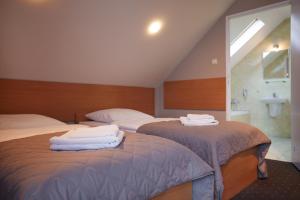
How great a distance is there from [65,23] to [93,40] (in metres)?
0.44

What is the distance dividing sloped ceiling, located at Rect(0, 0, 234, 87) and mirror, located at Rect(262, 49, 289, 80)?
190cm

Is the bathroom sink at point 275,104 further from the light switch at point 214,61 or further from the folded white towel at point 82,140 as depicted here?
the folded white towel at point 82,140

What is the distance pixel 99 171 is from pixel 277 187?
1.92 metres

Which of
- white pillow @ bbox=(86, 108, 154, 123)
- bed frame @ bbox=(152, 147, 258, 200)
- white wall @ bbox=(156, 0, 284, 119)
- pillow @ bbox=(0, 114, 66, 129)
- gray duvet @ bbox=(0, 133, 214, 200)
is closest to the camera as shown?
gray duvet @ bbox=(0, 133, 214, 200)

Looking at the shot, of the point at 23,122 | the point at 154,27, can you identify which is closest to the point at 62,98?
the point at 23,122

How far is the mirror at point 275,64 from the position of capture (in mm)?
4500

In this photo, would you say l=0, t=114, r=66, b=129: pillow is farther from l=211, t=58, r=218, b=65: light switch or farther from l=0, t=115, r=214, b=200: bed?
l=211, t=58, r=218, b=65: light switch

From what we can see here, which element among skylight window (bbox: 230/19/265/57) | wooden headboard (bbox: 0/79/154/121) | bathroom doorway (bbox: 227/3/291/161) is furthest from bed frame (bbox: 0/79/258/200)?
bathroom doorway (bbox: 227/3/291/161)

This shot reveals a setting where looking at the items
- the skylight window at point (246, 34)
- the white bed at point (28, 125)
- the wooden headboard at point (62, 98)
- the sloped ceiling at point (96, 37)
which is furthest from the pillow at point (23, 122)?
the skylight window at point (246, 34)

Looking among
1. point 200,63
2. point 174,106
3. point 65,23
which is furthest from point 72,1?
point 174,106

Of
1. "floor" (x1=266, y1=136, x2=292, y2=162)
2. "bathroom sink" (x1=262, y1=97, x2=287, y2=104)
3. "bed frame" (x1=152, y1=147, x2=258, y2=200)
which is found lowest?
"floor" (x1=266, y1=136, x2=292, y2=162)

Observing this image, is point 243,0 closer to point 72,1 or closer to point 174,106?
point 174,106

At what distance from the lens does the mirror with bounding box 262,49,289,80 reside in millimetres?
4500

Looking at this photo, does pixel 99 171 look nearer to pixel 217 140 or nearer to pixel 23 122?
pixel 217 140
